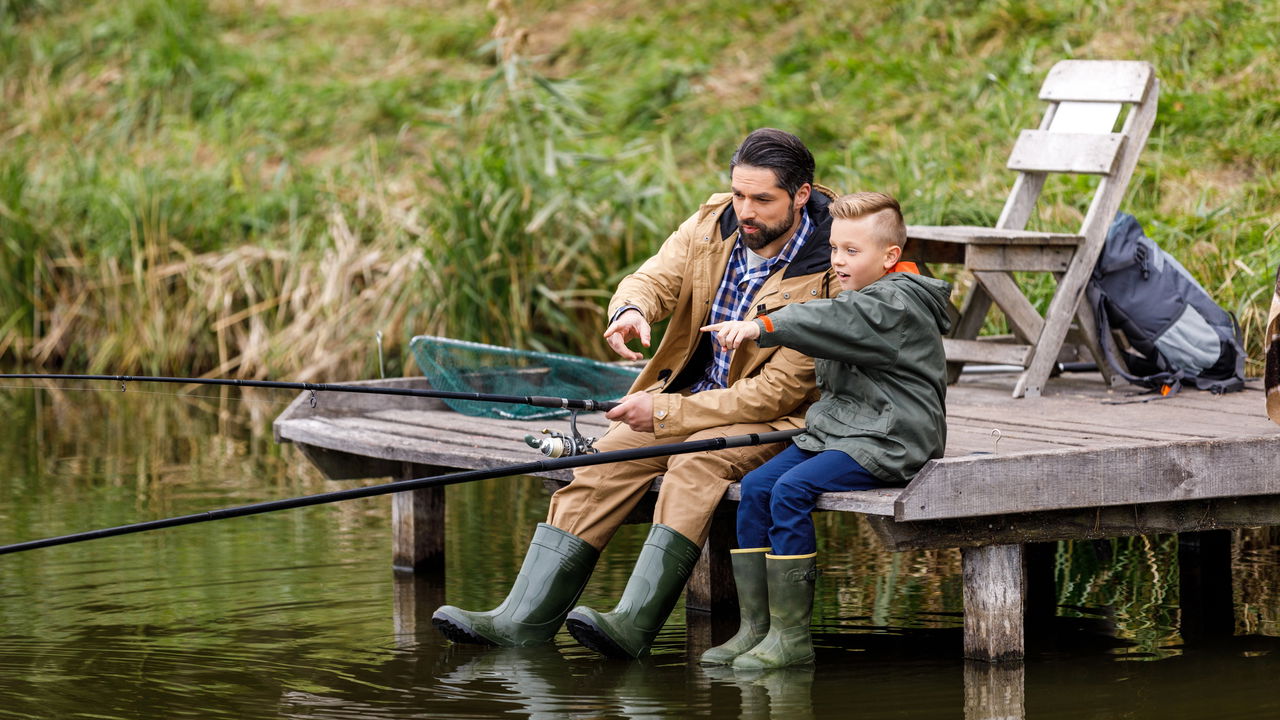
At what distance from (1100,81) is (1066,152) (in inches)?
12.9

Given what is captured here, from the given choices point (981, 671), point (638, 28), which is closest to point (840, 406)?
point (981, 671)

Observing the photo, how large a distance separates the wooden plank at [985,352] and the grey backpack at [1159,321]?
0.30m

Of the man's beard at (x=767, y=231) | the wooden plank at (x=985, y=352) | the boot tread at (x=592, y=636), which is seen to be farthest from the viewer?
the wooden plank at (x=985, y=352)

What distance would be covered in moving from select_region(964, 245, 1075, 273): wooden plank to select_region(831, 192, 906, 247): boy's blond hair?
1639 millimetres

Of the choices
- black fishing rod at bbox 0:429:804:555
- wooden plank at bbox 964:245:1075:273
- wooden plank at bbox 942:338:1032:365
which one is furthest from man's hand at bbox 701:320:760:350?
wooden plank at bbox 942:338:1032:365

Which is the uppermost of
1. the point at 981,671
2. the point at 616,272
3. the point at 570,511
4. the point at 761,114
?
the point at 761,114

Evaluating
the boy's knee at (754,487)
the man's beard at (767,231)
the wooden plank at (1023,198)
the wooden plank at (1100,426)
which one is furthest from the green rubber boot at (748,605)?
the wooden plank at (1023,198)

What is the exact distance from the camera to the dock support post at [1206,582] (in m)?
5.23

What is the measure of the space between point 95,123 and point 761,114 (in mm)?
5818

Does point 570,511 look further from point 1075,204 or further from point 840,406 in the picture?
point 1075,204

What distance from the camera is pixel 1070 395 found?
6352 millimetres

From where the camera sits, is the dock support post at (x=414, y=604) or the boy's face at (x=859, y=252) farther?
the dock support post at (x=414, y=604)

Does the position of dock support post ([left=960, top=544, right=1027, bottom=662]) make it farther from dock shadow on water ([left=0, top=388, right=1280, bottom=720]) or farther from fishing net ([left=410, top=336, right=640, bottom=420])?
fishing net ([left=410, top=336, right=640, bottom=420])

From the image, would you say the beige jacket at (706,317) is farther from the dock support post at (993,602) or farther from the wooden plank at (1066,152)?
the wooden plank at (1066,152)
